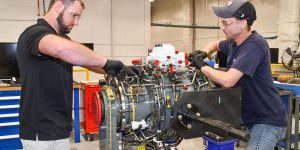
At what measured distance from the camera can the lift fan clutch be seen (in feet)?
16.3

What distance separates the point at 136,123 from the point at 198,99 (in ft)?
1.18

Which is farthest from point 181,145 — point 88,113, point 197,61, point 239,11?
point 239,11

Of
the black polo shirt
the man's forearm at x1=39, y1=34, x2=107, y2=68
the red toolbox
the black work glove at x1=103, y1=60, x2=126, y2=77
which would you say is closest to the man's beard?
the black polo shirt

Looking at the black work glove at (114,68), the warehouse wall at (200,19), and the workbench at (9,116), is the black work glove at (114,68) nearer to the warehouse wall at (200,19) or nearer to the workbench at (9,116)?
the workbench at (9,116)

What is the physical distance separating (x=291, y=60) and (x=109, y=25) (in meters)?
3.61

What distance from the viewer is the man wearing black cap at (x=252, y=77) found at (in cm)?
150

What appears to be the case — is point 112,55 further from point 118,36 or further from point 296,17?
point 296,17

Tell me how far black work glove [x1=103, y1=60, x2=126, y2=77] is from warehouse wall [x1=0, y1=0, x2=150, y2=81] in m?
3.94

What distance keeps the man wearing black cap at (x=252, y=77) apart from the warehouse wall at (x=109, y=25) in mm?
4048

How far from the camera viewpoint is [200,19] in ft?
28.3

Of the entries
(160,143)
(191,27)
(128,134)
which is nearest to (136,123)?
(128,134)

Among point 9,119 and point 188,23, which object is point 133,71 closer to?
point 9,119

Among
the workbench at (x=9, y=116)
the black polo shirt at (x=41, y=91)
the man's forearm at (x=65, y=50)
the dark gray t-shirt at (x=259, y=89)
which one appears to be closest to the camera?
the man's forearm at (x=65, y=50)

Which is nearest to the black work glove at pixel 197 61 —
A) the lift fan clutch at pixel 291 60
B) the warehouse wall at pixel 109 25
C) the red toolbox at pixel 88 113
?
the red toolbox at pixel 88 113
